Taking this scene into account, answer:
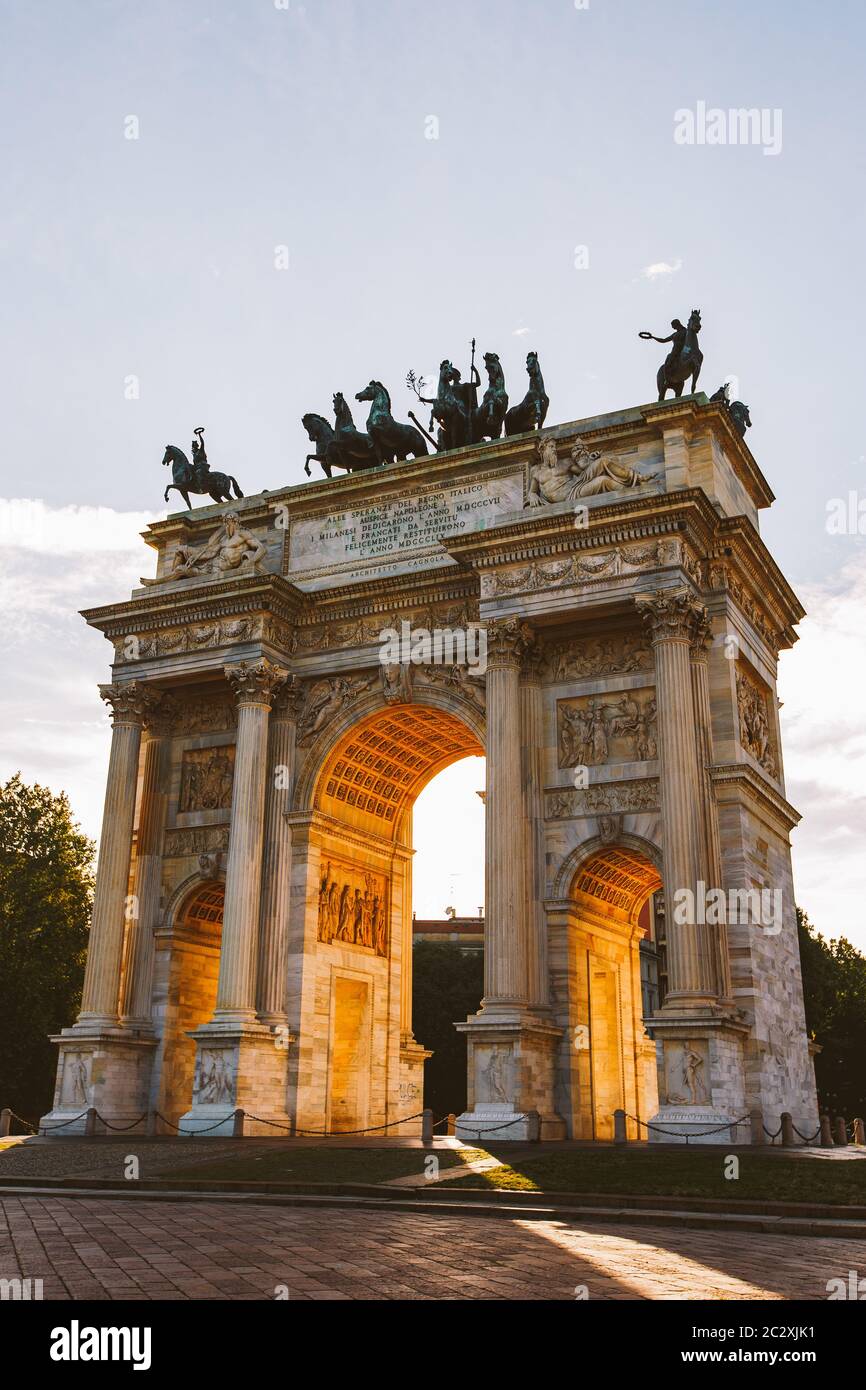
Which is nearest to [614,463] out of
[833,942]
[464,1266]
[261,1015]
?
[261,1015]

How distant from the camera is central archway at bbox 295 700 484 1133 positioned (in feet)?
109

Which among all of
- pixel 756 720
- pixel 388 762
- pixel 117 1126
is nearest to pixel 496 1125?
pixel 117 1126

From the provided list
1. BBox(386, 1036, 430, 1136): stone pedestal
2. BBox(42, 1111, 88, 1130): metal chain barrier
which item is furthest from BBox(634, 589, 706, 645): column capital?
BBox(42, 1111, 88, 1130): metal chain barrier

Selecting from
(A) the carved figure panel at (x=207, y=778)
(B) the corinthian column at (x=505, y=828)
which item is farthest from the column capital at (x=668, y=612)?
(A) the carved figure panel at (x=207, y=778)

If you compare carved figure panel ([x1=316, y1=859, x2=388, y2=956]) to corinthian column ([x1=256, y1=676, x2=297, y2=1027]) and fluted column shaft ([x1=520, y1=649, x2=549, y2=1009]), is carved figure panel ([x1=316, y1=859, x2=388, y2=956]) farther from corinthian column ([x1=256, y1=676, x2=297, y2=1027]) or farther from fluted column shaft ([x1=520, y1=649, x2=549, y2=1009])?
fluted column shaft ([x1=520, y1=649, x2=549, y2=1009])

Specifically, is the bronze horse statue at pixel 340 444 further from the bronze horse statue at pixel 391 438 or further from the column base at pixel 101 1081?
the column base at pixel 101 1081

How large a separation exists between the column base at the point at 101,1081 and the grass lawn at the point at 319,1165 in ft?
27.9

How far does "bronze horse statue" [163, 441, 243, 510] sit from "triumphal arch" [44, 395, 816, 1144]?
1.20m

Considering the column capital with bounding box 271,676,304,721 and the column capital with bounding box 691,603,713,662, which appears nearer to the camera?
the column capital with bounding box 691,603,713,662

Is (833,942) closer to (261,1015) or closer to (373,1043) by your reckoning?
(373,1043)

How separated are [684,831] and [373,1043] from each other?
13139mm

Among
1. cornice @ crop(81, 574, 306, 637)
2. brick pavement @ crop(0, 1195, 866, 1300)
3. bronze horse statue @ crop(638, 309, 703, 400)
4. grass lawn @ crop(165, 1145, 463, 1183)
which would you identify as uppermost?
bronze horse statue @ crop(638, 309, 703, 400)

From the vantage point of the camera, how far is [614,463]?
31797 millimetres

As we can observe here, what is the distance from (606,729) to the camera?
30484 millimetres
